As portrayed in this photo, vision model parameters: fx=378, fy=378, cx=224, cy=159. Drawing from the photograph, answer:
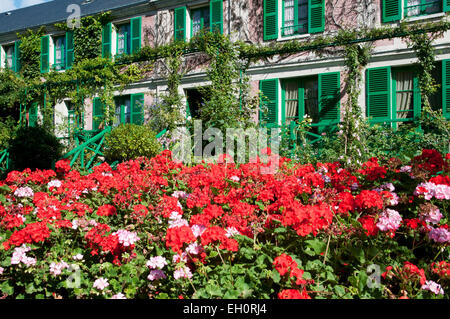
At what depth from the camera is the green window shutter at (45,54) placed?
14.0 m

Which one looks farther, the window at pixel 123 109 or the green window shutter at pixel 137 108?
the window at pixel 123 109

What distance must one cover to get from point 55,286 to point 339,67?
8746 millimetres

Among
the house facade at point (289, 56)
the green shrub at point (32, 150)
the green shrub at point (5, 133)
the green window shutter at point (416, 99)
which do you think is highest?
the house facade at point (289, 56)

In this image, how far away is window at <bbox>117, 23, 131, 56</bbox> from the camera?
12.7 meters

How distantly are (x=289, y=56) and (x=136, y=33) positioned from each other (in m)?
5.23

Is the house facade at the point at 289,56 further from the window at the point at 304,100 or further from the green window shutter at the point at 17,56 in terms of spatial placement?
the green window shutter at the point at 17,56

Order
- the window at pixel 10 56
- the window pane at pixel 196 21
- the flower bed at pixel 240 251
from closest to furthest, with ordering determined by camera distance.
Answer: the flower bed at pixel 240 251 → the window pane at pixel 196 21 → the window at pixel 10 56

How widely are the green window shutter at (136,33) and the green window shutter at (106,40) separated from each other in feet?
3.34

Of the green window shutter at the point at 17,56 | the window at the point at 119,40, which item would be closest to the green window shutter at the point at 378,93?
the window at the point at 119,40

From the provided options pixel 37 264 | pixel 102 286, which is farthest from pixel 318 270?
pixel 37 264

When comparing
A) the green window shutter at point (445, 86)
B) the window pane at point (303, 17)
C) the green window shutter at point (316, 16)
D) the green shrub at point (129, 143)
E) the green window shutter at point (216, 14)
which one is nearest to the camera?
the green window shutter at point (445, 86)

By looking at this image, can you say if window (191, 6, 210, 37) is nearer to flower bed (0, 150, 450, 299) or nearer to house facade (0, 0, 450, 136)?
house facade (0, 0, 450, 136)

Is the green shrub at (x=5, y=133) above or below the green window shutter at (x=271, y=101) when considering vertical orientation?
below

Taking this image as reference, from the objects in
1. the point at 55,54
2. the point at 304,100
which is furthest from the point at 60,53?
the point at 304,100
